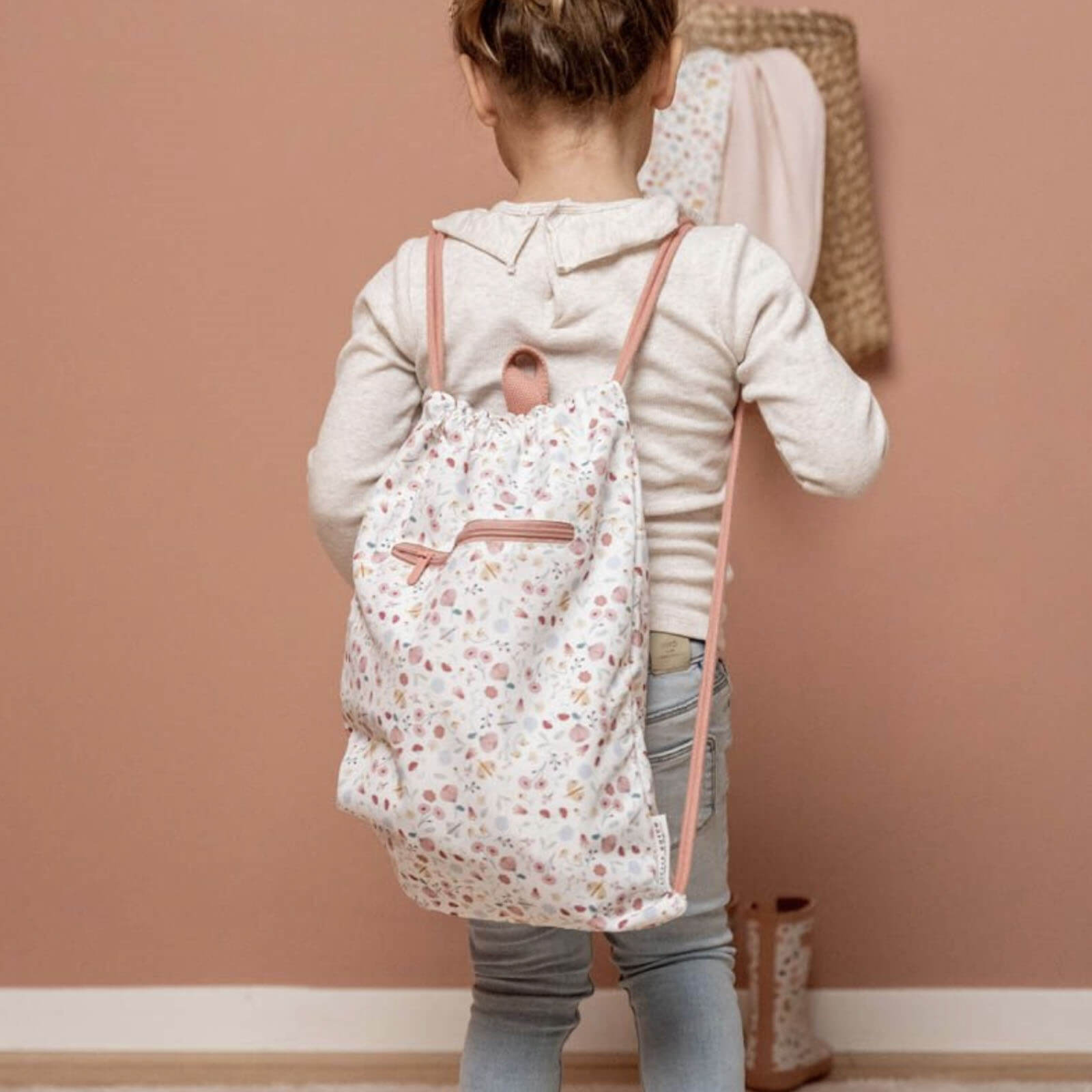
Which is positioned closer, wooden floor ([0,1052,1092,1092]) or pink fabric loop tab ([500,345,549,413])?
pink fabric loop tab ([500,345,549,413])

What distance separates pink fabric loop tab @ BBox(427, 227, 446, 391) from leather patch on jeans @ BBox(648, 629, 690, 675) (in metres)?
0.23

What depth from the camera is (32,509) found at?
1.90 metres

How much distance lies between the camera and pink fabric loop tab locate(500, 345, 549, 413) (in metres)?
1.15

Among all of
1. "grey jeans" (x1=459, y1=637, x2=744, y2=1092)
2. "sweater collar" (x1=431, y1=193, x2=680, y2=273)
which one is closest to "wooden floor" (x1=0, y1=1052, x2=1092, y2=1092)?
"grey jeans" (x1=459, y1=637, x2=744, y2=1092)

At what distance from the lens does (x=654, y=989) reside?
124cm

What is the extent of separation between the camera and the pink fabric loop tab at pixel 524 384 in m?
1.15

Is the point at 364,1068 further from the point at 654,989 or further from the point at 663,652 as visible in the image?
the point at 663,652

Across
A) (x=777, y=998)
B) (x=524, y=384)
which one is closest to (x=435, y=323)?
(x=524, y=384)

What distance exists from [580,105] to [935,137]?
755 mm

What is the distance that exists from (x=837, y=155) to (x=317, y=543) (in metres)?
0.71

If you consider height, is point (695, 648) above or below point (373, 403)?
below

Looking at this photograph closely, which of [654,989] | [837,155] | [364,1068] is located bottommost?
[364,1068]

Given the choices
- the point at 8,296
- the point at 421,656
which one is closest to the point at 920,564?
the point at 421,656

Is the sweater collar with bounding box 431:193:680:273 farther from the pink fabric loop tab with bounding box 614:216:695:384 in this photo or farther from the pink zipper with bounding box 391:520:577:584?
the pink zipper with bounding box 391:520:577:584
